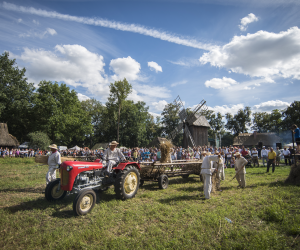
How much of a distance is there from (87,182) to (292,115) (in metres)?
53.1

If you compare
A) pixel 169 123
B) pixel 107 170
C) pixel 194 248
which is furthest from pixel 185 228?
pixel 169 123

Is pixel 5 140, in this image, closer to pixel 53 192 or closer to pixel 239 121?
pixel 53 192

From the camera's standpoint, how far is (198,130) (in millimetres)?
29531

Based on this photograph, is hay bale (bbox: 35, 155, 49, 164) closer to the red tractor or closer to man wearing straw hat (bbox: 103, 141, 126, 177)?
the red tractor

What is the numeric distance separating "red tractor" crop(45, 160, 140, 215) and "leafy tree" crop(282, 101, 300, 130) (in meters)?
49.9

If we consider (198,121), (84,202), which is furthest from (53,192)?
(198,121)

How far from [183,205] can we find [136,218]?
1.61 meters

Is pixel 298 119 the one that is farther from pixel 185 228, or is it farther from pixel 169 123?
pixel 185 228

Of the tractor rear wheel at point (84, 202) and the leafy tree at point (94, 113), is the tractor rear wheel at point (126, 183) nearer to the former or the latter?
the tractor rear wheel at point (84, 202)

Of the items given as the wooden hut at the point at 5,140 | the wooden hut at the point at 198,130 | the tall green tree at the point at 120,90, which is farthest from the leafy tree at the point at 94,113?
the wooden hut at the point at 198,130

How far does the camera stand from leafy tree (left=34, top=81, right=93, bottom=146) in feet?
102

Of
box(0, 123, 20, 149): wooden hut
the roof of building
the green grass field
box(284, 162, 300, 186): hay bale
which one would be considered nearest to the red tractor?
the green grass field

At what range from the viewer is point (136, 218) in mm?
4414

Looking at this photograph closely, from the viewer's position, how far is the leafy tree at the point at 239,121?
179 ft
